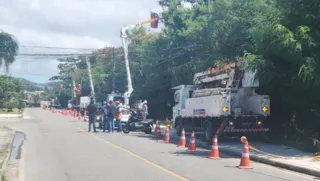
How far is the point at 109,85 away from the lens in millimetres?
69438

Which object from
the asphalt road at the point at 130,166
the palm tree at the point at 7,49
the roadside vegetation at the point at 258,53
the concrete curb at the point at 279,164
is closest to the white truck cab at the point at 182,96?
the roadside vegetation at the point at 258,53

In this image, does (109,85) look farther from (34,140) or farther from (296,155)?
(296,155)

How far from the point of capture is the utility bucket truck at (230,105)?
64.6 ft

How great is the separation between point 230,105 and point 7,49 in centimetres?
4776

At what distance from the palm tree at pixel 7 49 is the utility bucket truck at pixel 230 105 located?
43.5 meters

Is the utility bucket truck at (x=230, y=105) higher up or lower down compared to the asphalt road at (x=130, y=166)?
higher up

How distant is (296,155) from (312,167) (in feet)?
9.89

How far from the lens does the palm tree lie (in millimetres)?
61438

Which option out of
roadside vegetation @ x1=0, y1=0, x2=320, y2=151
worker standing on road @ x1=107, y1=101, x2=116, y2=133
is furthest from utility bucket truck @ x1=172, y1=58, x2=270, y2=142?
worker standing on road @ x1=107, y1=101, x2=116, y2=133

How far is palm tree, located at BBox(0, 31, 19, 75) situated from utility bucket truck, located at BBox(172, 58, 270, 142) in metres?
43.5

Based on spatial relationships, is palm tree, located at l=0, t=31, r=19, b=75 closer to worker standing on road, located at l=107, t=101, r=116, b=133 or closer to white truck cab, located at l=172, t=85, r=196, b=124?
worker standing on road, located at l=107, t=101, r=116, b=133

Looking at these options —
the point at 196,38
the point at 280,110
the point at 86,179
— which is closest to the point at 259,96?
the point at 280,110

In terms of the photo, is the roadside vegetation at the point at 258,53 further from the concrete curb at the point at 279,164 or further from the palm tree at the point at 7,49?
the palm tree at the point at 7,49

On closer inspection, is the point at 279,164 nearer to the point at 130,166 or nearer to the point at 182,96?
the point at 130,166
